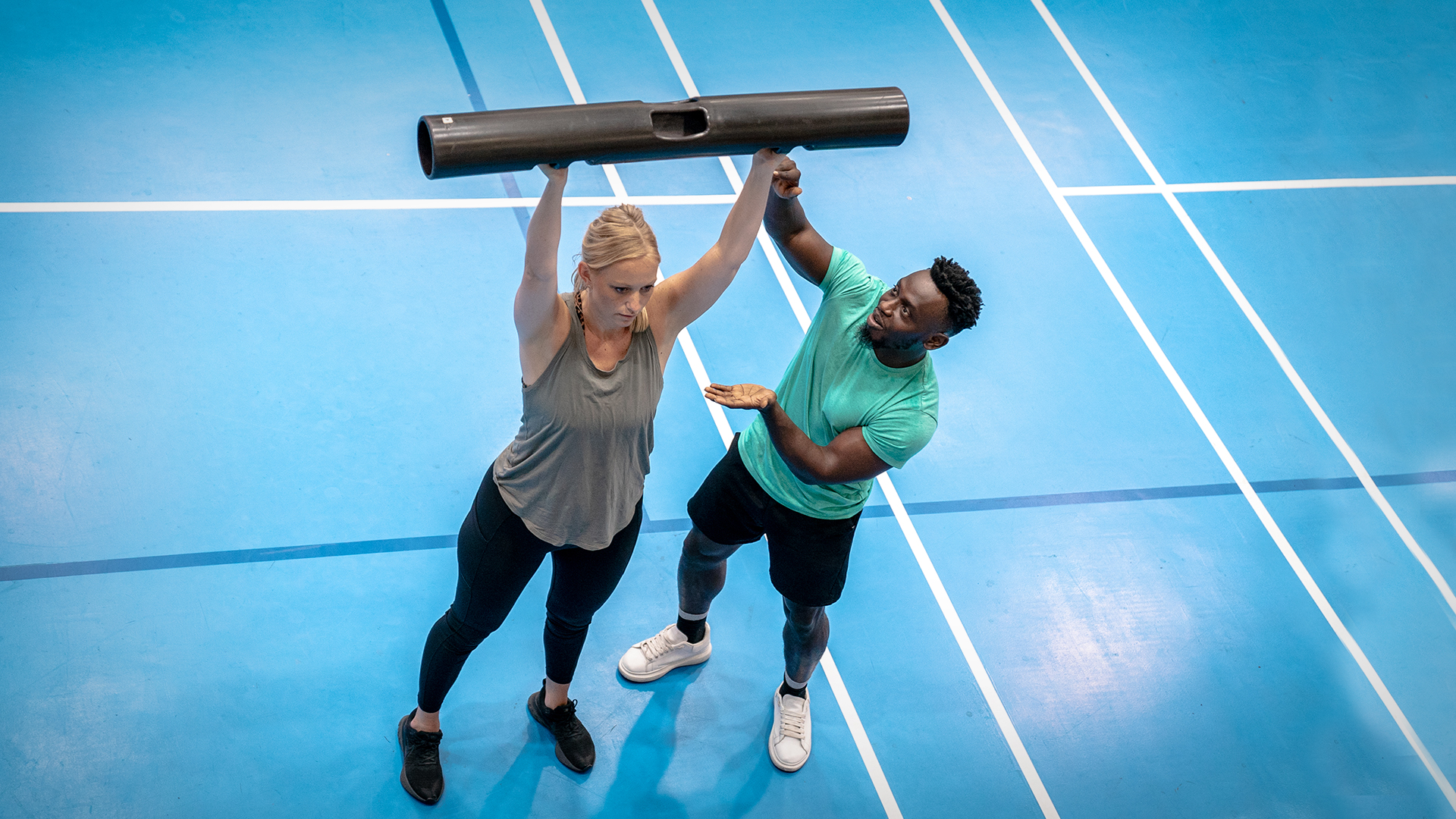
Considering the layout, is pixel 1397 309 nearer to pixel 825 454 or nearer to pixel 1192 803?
pixel 1192 803

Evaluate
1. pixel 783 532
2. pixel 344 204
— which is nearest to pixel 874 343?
pixel 783 532

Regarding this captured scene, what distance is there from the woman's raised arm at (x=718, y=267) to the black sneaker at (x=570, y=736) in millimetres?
1504

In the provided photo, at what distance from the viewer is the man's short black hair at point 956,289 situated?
2.96m

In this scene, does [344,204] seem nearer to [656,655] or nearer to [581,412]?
[656,655]

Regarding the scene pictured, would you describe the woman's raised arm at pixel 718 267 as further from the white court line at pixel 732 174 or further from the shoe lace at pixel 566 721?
the white court line at pixel 732 174

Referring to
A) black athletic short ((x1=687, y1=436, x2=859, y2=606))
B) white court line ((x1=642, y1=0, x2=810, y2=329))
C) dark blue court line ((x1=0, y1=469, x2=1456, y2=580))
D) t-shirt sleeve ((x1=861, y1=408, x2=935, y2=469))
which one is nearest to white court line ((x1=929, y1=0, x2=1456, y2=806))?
dark blue court line ((x1=0, y1=469, x2=1456, y2=580))

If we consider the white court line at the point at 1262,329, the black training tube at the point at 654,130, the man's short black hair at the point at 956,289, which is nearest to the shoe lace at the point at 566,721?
the man's short black hair at the point at 956,289

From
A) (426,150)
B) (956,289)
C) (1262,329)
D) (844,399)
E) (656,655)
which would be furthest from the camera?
(1262,329)

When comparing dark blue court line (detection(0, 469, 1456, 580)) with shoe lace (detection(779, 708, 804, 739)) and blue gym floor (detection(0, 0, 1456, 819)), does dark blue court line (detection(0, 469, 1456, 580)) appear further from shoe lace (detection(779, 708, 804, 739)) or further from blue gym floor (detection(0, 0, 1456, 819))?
shoe lace (detection(779, 708, 804, 739))

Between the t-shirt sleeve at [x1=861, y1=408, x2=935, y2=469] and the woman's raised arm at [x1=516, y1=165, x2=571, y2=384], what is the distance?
37.8 inches

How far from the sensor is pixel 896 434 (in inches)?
121

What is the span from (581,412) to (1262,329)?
4.75 metres

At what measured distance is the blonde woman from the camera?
2.58 metres

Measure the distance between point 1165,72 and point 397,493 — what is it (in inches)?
239
